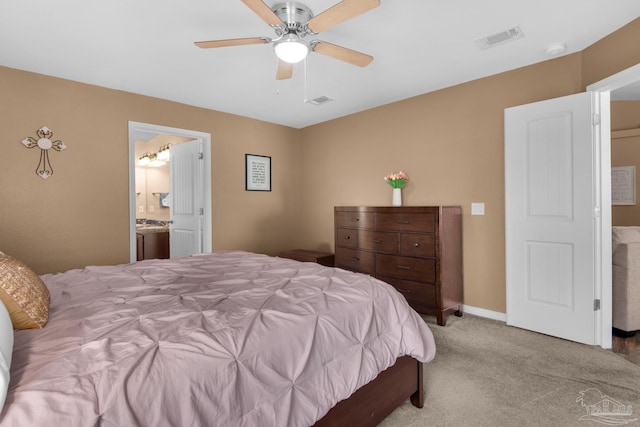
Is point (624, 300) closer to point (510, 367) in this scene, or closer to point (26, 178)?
point (510, 367)

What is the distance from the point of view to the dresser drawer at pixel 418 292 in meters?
3.20

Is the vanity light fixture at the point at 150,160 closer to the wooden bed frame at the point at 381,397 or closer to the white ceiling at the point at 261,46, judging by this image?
the white ceiling at the point at 261,46

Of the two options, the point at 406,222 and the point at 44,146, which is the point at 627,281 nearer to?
the point at 406,222

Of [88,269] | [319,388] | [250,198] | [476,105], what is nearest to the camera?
[319,388]

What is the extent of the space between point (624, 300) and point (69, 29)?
498cm

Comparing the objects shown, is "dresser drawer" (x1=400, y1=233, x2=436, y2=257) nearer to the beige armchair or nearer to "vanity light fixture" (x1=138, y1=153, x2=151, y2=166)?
the beige armchair

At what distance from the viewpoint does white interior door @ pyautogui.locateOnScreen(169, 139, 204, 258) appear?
14.2 ft

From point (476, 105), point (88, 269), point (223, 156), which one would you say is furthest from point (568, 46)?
point (88, 269)

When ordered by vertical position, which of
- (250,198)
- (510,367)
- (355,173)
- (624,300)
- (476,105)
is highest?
(476,105)

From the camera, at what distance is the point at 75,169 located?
10.9ft

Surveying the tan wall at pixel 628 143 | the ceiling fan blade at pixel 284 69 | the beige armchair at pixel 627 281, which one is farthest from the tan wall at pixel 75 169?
the tan wall at pixel 628 143

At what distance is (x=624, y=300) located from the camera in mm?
2785

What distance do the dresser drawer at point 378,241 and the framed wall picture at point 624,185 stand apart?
10.8 feet

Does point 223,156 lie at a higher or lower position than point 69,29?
lower
